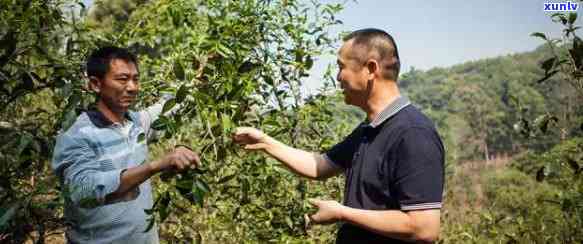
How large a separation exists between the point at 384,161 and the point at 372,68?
428 millimetres

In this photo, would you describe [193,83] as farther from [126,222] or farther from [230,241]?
[230,241]

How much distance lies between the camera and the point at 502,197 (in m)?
37.7

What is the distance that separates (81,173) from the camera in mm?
2129

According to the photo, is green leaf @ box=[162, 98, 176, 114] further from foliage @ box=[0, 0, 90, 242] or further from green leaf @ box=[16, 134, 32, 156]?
green leaf @ box=[16, 134, 32, 156]

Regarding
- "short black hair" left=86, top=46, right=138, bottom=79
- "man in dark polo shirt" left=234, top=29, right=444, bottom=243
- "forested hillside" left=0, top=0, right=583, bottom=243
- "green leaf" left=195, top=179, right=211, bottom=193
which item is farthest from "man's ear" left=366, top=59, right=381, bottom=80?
"short black hair" left=86, top=46, right=138, bottom=79

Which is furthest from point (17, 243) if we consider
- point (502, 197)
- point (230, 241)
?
point (502, 197)

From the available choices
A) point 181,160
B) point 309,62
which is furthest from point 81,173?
point 309,62

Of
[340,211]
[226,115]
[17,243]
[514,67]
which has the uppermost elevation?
[514,67]

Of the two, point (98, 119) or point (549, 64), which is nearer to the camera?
point (98, 119)

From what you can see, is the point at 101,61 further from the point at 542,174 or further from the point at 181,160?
the point at 542,174

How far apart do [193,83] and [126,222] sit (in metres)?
0.95

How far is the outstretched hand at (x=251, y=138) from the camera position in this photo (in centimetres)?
251

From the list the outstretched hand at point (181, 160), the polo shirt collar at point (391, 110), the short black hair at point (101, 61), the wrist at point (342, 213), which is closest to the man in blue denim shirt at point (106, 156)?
the short black hair at point (101, 61)

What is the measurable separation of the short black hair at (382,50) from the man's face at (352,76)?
0.04m
